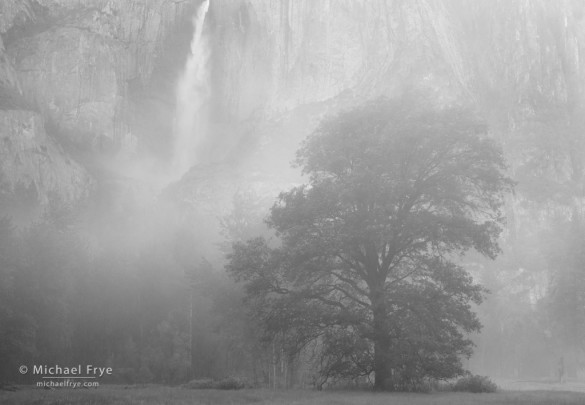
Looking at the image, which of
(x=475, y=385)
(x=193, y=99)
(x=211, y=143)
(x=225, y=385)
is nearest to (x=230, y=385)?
(x=225, y=385)

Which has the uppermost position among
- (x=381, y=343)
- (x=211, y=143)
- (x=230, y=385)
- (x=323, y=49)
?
(x=323, y=49)

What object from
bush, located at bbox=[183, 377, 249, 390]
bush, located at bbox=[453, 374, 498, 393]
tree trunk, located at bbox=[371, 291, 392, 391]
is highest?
tree trunk, located at bbox=[371, 291, 392, 391]

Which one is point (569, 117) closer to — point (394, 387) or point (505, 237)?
point (505, 237)

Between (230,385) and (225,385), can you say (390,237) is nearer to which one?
(230,385)

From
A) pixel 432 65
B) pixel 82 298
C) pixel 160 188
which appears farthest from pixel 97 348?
pixel 432 65

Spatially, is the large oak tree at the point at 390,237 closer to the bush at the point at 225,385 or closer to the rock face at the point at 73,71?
the bush at the point at 225,385

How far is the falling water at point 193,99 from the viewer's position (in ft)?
296

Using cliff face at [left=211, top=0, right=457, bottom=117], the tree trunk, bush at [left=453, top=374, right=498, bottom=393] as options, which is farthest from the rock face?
bush at [left=453, top=374, right=498, bottom=393]

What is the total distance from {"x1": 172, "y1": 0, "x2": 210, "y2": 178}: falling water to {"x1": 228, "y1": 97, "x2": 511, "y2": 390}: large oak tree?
69.4 m

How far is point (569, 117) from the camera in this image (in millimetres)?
89750

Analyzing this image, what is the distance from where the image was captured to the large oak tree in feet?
65.7

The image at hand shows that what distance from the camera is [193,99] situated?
92.8 metres

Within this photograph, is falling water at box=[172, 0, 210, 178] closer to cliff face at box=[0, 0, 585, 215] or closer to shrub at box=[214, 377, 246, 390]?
cliff face at box=[0, 0, 585, 215]

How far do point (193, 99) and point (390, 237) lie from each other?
77.7 meters
